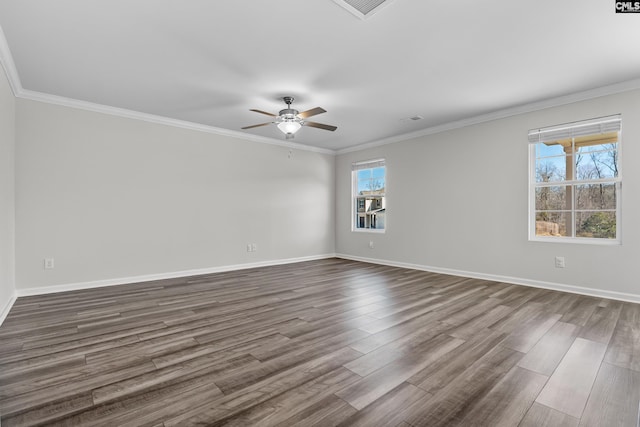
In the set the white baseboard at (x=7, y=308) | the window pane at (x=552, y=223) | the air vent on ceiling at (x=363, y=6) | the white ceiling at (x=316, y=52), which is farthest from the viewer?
the window pane at (x=552, y=223)

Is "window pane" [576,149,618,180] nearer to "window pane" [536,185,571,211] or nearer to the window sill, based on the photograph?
"window pane" [536,185,571,211]

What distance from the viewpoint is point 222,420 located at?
1462 millimetres

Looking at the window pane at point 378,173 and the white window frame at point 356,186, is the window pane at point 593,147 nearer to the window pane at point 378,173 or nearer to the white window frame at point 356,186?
the white window frame at point 356,186

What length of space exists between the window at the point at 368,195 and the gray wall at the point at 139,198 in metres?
1.33

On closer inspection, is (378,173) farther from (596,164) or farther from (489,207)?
(596,164)

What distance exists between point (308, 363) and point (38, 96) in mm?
4778

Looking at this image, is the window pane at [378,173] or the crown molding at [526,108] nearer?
the crown molding at [526,108]

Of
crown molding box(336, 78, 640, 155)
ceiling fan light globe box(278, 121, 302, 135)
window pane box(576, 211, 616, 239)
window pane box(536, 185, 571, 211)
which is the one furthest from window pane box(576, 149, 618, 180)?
ceiling fan light globe box(278, 121, 302, 135)

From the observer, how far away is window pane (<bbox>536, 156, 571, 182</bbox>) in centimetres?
411

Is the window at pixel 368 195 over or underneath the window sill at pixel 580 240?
over

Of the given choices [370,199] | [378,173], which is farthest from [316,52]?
[370,199]

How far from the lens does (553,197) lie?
4188 mm

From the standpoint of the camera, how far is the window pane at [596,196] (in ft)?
12.2

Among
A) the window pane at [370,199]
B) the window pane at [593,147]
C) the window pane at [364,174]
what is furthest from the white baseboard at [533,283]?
the window pane at [364,174]
